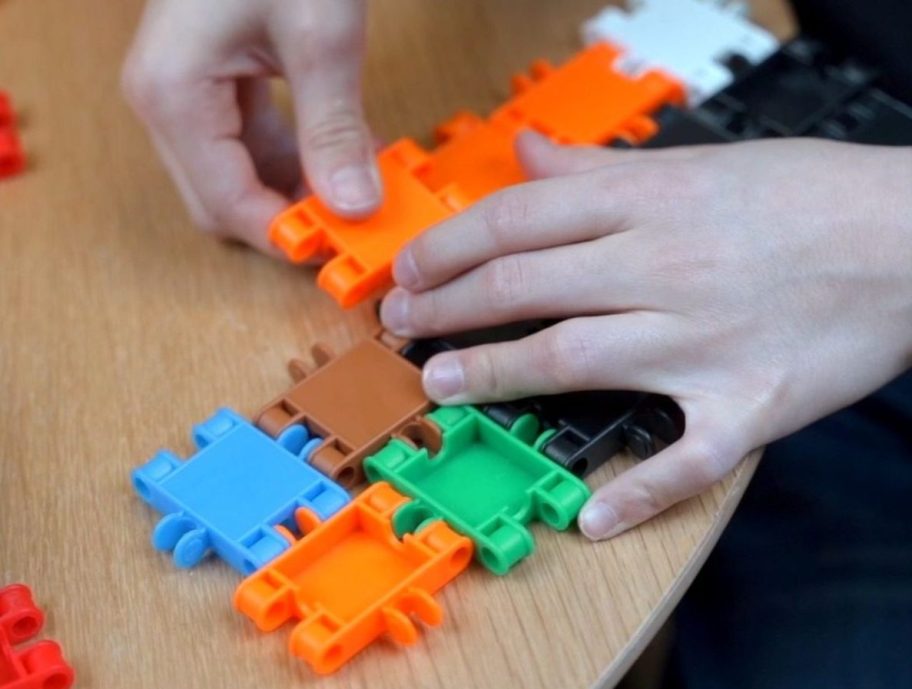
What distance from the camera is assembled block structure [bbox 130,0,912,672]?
0.67 metres

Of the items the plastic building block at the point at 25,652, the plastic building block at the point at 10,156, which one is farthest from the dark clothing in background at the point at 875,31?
the plastic building block at the point at 25,652

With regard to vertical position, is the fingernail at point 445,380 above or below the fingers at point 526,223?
below

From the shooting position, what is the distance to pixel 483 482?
28.9 inches

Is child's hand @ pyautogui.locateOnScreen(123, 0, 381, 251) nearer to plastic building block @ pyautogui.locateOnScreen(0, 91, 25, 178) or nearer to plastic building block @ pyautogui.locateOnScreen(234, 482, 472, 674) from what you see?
plastic building block @ pyautogui.locateOnScreen(0, 91, 25, 178)

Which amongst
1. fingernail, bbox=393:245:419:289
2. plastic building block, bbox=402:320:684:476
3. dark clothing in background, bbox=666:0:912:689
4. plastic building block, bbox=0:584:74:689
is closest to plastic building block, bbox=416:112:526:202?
fingernail, bbox=393:245:419:289

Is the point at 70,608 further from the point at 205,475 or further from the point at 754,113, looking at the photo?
the point at 754,113

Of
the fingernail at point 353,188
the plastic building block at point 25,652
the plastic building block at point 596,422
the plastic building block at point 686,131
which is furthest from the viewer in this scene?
the plastic building block at point 686,131

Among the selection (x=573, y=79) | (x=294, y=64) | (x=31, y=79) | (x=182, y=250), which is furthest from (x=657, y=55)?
(x=31, y=79)

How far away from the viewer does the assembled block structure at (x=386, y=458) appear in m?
0.67

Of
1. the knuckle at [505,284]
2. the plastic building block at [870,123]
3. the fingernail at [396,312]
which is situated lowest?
the plastic building block at [870,123]

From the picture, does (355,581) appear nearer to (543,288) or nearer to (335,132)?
(543,288)

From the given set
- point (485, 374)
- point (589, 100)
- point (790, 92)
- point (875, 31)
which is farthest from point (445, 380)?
point (875, 31)

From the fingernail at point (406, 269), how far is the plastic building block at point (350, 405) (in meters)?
0.05

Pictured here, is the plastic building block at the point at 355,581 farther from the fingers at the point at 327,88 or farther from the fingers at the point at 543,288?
the fingers at the point at 327,88
